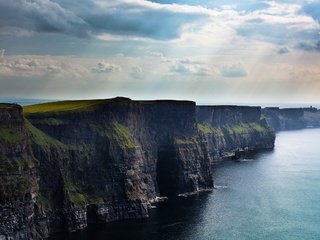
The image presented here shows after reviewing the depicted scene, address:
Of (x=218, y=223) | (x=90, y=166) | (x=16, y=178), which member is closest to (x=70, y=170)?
(x=90, y=166)

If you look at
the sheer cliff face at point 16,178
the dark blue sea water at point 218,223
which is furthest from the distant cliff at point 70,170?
the dark blue sea water at point 218,223

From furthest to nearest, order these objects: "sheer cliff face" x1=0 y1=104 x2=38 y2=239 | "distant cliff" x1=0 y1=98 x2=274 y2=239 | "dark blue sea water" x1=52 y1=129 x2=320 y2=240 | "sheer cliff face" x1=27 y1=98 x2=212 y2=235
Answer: "sheer cliff face" x1=27 y1=98 x2=212 y2=235, "dark blue sea water" x1=52 y1=129 x2=320 y2=240, "distant cliff" x1=0 y1=98 x2=274 y2=239, "sheer cliff face" x1=0 y1=104 x2=38 y2=239

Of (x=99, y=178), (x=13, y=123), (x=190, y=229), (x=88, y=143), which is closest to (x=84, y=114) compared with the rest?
(x=88, y=143)

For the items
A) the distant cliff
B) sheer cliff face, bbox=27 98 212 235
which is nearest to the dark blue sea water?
the distant cliff

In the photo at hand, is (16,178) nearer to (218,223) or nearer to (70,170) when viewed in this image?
(70,170)

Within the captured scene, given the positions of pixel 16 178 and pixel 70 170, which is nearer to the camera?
pixel 16 178

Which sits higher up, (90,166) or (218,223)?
(90,166)

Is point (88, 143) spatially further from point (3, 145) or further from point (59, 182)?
point (3, 145)

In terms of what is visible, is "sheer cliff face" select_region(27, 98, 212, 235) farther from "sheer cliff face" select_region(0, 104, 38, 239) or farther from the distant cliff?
"sheer cliff face" select_region(0, 104, 38, 239)

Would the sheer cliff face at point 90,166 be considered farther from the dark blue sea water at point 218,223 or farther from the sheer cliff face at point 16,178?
the sheer cliff face at point 16,178

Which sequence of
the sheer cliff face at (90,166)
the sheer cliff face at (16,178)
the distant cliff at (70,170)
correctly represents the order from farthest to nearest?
the sheer cliff face at (90,166), the distant cliff at (70,170), the sheer cliff face at (16,178)
